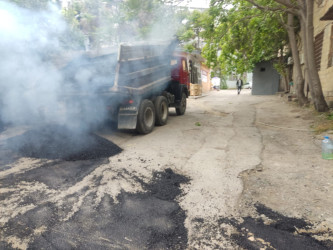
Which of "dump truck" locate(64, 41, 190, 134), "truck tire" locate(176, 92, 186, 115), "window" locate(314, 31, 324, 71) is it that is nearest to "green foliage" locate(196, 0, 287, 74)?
"window" locate(314, 31, 324, 71)

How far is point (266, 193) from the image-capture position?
9.02 ft

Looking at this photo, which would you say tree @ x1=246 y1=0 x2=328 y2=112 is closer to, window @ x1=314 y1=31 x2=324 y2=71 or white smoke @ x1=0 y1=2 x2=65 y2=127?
window @ x1=314 y1=31 x2=324 y2=71

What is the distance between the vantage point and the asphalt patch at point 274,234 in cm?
187

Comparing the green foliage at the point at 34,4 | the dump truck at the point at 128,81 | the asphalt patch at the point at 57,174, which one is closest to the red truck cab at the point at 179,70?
the dump truck at the point at 128,81

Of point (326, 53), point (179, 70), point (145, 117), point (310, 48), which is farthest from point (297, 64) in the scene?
point (145, 117)

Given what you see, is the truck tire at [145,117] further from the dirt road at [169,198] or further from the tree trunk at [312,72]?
the tree trunk at [312,72]

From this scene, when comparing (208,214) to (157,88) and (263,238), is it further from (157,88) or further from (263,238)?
(157,88)

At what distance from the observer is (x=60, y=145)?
4.41 metres

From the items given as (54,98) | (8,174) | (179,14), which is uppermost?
(179,14)

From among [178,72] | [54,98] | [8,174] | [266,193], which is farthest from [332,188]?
[178,72]

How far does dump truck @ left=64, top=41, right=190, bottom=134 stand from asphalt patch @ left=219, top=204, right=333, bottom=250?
362 cm

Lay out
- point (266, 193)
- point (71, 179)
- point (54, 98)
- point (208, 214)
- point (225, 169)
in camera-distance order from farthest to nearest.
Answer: point (54, 98) < point (225, 169) < point (71, 179) < point (266, 193) < point (208, 214)

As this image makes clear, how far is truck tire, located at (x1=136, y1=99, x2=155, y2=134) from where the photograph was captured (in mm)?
5531

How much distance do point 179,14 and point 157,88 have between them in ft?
16.9
